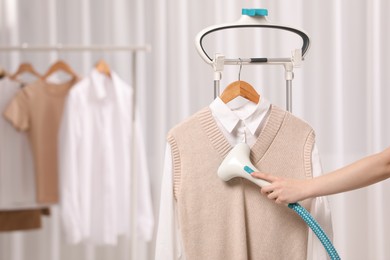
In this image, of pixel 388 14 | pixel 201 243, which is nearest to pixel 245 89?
pixel 201 243

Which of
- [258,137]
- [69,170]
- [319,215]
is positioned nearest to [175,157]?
[258,137]

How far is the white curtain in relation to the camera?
9.79ft

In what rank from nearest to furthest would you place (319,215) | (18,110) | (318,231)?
(318,231), (319,215), (18,110)

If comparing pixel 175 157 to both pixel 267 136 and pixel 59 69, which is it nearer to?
Result: pixel 267 136

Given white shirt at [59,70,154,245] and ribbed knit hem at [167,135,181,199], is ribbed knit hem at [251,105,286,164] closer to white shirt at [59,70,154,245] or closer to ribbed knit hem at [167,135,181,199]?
ribbed knit hem at [167,135,181,199]

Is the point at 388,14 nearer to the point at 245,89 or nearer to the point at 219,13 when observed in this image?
the point at 219,13

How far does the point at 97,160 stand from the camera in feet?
8.38

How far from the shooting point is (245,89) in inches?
68.4

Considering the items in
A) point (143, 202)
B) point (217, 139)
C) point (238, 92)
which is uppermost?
point (238, 92)

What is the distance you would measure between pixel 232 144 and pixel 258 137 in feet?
0.25

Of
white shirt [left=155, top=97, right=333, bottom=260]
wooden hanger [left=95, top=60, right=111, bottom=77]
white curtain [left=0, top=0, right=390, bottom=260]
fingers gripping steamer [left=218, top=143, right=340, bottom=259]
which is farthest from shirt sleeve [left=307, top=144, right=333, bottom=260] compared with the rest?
white curtain [left=0, top=0, right=390, bottom=260]

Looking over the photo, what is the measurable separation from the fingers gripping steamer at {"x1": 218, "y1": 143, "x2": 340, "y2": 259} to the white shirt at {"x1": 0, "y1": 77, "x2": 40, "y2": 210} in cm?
107

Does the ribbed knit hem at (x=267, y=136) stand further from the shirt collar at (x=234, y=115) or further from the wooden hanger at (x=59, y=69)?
the wooden hanger at (x=59, y=69)

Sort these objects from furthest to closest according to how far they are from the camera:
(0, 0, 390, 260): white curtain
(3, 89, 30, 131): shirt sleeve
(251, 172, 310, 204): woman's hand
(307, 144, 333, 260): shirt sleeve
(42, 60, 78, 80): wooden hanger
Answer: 1. (0, 0, 390, 260): white curtain
2. (42, 60, 78, 80): wooden hanger
3. (3, 89, 30, 131): shirt sleeve
4. (307, 144, 333, 260): shirt sleeve
5. (251, 172, 310, 204): woman's hand
